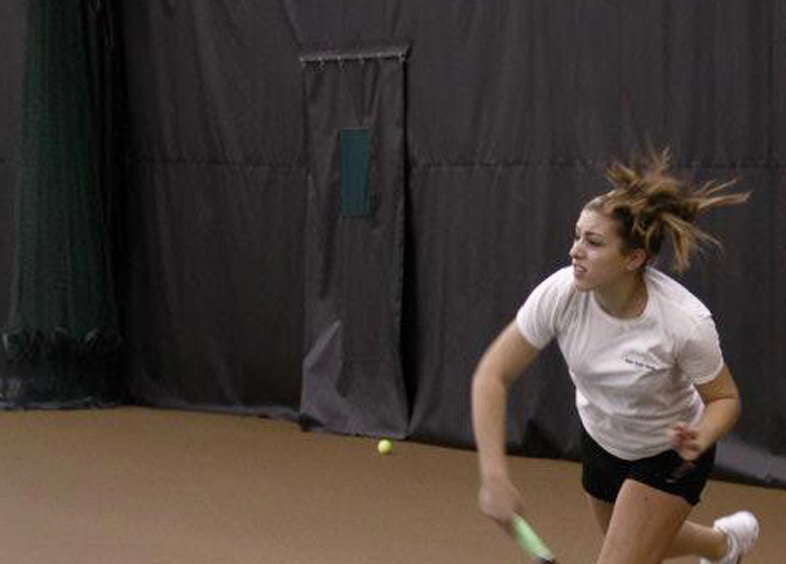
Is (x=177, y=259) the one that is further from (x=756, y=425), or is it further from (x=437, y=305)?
(x=756, y=425)

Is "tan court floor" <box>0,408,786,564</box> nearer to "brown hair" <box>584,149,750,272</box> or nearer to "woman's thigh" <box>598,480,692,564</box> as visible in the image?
"woman's thigh" <box>598,480,692,564</box>

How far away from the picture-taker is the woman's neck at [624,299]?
4598 millimetres

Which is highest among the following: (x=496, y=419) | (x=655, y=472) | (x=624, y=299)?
(x=624, y=299)

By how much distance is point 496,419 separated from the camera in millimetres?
4531

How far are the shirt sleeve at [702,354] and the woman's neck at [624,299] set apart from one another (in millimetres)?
180

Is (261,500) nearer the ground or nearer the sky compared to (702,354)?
nearer the ground

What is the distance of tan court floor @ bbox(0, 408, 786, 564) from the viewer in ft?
21.5

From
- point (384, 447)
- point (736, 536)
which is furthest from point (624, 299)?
point (384, 447)

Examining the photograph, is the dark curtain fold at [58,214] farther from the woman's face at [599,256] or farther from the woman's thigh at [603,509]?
the woman's face at [599,256]

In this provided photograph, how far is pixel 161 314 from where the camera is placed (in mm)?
10766

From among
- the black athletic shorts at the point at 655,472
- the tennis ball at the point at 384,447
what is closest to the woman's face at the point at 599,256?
the black athletic shorts at the point at 655,472

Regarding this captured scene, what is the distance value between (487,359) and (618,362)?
0.36 metres

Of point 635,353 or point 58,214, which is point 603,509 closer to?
point 635,353

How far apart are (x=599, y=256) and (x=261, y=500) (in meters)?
3.48
